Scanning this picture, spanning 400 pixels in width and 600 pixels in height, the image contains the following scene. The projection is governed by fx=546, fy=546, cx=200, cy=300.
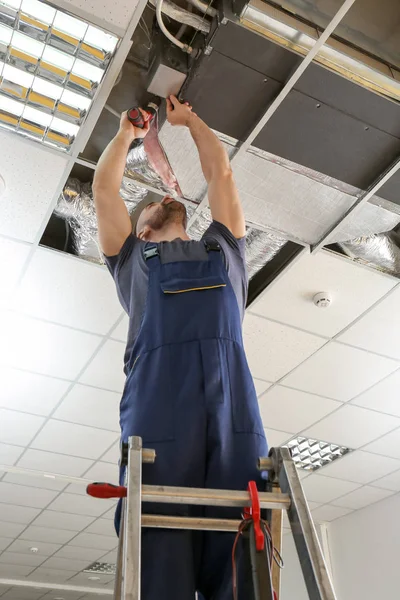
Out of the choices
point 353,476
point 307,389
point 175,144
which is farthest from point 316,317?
point 353,476

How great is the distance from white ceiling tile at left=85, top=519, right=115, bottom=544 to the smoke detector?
3.77m

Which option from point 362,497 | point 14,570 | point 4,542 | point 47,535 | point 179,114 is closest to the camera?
point 179,114

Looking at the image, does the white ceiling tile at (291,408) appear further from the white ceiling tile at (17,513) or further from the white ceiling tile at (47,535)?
the white ceiling tile at (47,535)

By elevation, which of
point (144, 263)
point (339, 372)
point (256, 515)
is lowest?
point (256, 515)

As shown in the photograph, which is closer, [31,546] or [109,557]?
[31,546]

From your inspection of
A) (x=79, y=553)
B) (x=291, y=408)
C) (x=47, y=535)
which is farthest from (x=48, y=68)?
(x=79, y=553)

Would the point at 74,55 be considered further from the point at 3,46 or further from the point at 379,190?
the point at 379,190

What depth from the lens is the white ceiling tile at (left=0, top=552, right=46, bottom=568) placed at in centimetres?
647

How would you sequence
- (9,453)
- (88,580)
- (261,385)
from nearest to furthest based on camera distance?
(261,385), (9,453), (88,580)

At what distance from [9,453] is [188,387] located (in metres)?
3.73

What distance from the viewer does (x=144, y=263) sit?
1481 millimetres

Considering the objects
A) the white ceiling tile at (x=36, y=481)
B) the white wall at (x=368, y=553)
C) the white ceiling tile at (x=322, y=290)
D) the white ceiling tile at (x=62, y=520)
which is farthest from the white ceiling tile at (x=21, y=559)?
the white ceiling tile at (x=322, y=290)

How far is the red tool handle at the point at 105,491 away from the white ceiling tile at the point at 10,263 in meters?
1.92

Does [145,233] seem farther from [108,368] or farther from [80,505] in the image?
[80,505]
